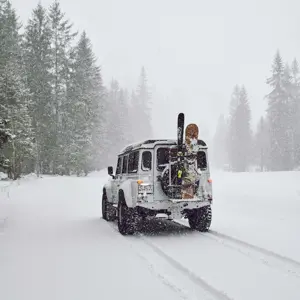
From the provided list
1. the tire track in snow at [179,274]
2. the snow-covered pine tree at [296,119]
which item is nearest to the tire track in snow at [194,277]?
the tire track in snow at [179,274]

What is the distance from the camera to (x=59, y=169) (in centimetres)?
3156

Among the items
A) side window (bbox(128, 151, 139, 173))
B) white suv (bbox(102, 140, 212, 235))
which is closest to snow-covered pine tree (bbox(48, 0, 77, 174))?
side window (bbox(128, 151, 139, 173))

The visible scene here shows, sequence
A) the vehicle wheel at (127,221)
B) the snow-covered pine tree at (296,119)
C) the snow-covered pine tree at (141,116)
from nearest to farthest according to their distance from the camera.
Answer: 1. the vehicle wheel at (127,221)
2. the snow-covered pine tree at (296,119)
3. the snow-covered pine tree at (141,116)

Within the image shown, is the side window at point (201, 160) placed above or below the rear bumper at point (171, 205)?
above

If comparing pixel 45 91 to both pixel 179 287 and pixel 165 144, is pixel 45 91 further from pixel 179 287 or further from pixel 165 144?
pixel 179 287

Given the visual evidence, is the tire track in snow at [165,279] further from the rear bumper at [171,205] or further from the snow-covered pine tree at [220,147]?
the snow-covered pine tree at [220,147]

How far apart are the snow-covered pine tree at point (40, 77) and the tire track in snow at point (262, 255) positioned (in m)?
24.8

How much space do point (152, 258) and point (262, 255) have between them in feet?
6.89

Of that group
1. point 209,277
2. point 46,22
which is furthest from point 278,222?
point 46,22

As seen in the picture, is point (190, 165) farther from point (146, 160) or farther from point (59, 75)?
point (59, 75)

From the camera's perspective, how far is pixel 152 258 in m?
6.37

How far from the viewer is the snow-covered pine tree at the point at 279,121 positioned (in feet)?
134

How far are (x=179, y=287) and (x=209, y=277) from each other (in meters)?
0.61

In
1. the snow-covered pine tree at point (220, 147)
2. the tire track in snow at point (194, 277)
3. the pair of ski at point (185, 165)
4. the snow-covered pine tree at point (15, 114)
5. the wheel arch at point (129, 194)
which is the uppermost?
the snow-covered pine tree at point (220, 147)
